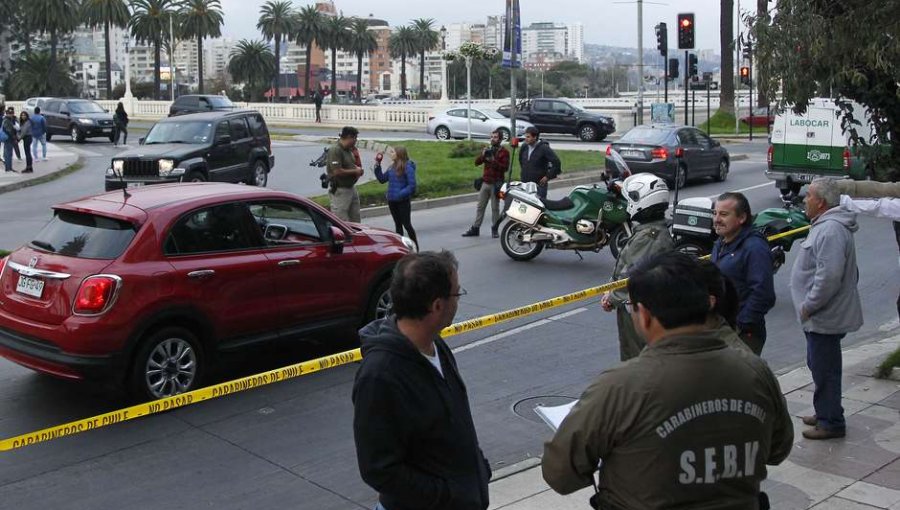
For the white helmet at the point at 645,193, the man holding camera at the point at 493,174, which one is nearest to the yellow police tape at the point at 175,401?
the white helmet at the point at 645,193

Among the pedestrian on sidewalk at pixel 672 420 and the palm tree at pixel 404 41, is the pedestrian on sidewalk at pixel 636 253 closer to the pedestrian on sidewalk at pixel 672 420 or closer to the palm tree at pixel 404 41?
the pedestrian on sidewalk at pixel 672 420

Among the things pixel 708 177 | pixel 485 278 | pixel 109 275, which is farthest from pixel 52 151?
pixel 109 275

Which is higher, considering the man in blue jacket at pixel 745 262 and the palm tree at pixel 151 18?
the palm tree at pixel 151 18

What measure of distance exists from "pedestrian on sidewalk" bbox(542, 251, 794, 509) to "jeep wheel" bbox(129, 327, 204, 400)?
16.5 ft

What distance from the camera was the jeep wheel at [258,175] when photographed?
74.2 ft

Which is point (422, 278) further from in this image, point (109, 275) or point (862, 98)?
point (862, 98)

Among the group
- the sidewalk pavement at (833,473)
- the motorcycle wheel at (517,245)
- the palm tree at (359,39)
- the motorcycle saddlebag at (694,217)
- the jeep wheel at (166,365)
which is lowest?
the sidewalk pavement at (833,473)

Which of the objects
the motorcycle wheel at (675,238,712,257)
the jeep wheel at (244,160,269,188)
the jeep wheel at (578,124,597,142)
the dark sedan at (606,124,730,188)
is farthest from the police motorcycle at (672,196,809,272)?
the jeep wheel at (578,124,597,142)

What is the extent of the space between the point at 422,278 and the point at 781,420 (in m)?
1.32

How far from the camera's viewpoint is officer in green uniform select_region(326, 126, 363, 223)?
45.8 feet

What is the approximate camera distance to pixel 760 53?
814 cm

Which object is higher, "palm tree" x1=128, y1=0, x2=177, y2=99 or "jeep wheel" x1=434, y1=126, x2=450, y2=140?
"palm tree" x1=128, y1=0, x2=177, y2=99

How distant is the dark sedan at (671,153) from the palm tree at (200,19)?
2664 inches

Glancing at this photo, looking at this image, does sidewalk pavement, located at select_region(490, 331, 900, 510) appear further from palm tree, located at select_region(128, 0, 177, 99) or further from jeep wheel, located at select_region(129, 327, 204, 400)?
palm tree, located at select_region(128, 0, 177, 99)
